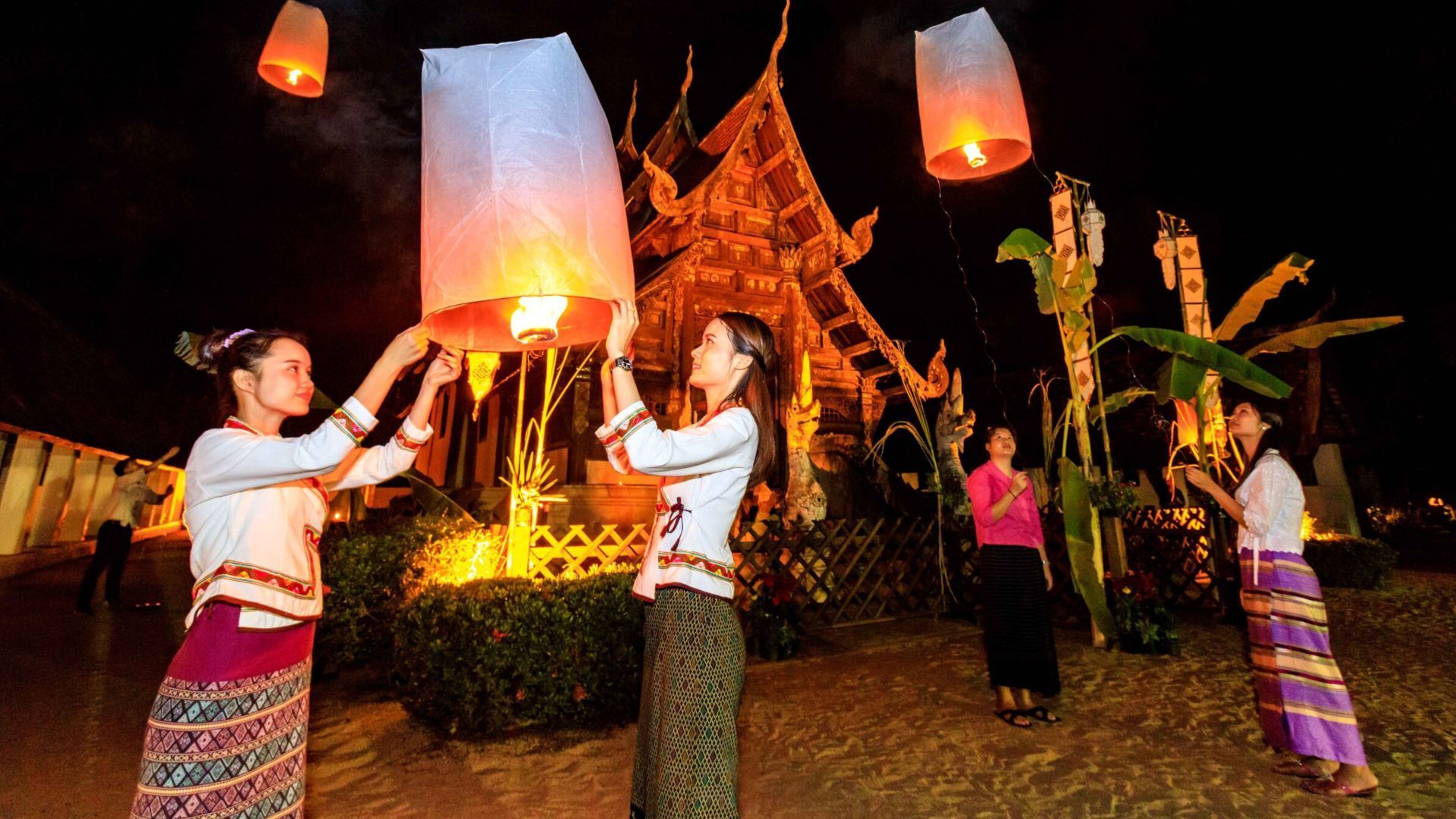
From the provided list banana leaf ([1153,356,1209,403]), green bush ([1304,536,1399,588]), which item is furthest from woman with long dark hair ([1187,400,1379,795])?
green bush ([1304,536,1399,588])

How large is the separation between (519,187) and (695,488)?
1063 mm

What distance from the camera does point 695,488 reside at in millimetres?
2023

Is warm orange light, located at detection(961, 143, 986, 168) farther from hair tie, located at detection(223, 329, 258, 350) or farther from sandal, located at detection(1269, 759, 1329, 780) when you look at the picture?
sandal, located at detection(1269, 759, 1329, 780)

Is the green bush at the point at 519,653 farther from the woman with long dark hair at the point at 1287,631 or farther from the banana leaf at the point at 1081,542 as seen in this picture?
the woman with long dark hair at the point at 1287,631

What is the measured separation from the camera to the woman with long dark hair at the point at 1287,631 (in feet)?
11.7

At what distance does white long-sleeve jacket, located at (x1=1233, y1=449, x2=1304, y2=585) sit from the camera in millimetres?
3801

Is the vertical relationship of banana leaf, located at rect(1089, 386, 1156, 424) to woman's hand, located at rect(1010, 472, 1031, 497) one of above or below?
above

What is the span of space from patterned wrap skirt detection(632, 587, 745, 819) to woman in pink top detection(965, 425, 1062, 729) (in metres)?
3.59

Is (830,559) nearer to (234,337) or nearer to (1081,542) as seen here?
(1081,542)

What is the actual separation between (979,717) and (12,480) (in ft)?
56.9

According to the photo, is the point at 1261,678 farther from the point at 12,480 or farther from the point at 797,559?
the point at 12,480

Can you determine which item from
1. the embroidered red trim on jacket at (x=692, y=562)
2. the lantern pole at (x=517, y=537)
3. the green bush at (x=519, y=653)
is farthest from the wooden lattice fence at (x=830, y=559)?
the embroidered red trim on jacket at (x=692, y=562)

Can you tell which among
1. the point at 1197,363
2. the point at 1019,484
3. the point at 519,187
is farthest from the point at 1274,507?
the point at 519,187

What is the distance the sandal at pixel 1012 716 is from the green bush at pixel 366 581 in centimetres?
476
